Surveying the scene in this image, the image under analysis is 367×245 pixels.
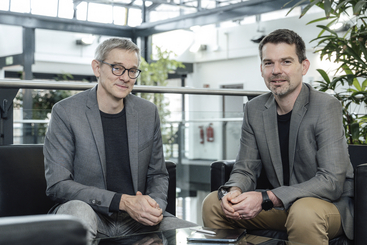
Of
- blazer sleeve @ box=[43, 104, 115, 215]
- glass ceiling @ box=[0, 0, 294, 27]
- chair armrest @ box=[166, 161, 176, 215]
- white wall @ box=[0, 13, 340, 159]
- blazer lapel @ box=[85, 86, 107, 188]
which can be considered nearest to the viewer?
blazer sleeve @ box=[43, 104, 115, 215]

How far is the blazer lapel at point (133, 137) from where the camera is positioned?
6.30 feet

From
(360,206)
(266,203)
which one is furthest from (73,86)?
(360,206)

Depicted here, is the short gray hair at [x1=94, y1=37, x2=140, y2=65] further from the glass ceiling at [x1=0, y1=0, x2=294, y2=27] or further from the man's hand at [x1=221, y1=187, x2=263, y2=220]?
the glass ceiling at [x1=0, y1=0, x2=294, y2=27]

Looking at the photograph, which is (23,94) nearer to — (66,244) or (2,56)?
(2,56)

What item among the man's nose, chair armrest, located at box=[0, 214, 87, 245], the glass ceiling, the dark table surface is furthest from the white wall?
chair armrest, located at box=[0, 214, 87, 245]

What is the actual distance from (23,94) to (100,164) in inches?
306

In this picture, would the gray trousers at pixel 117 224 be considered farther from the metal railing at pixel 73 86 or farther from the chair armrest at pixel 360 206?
the metal railing at pixel 73 86

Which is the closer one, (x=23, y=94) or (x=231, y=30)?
(x=23, y=94)

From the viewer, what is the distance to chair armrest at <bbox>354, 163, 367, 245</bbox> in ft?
5.38

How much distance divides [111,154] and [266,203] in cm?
74

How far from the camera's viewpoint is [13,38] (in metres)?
10.0

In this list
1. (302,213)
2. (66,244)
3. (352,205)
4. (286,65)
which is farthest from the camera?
(286,65)

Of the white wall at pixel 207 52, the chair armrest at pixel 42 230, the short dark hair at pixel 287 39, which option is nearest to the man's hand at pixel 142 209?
the short dark hair at pixel 287 39

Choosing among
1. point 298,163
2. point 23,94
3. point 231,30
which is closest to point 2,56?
point 23,94
